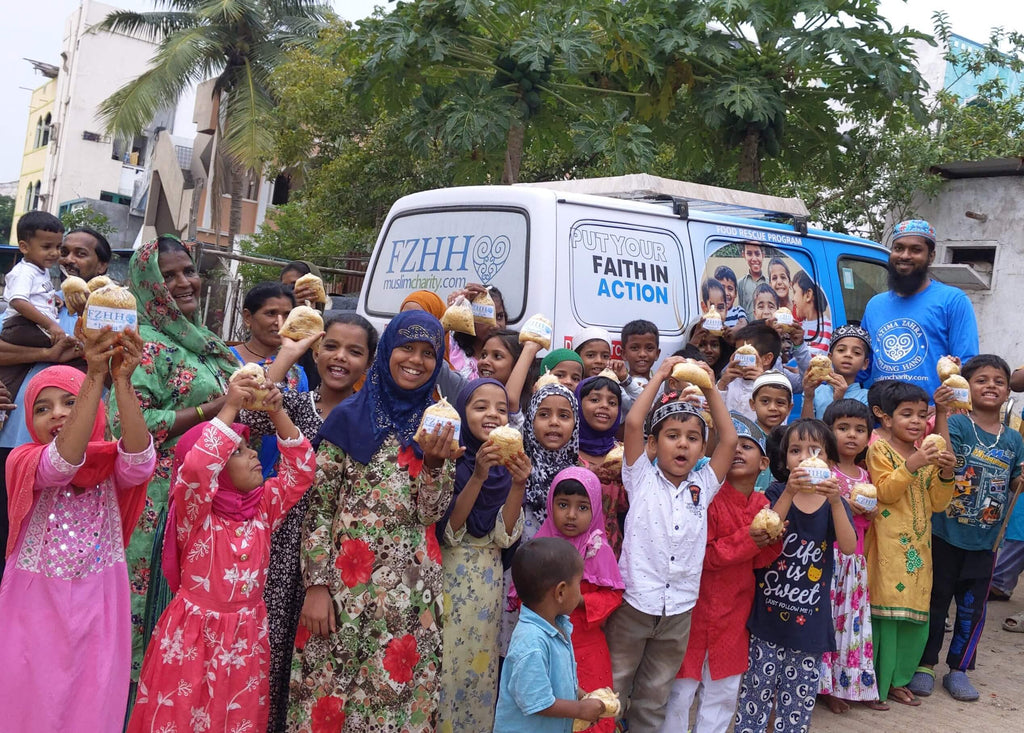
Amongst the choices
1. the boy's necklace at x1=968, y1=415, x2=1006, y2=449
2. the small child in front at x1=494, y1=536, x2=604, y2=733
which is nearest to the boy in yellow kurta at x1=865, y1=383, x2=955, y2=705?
the boy's necklace at x1=968, y1=415, x2=1006, y2=449

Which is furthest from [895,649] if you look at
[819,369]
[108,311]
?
[108,311]

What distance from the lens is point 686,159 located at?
10.6m

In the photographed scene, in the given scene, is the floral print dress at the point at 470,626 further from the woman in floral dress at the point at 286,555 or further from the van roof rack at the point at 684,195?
the van roof rack at the point at 684,195

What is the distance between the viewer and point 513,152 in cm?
970

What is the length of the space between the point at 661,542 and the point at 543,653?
0.93 m

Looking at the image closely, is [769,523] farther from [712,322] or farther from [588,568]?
[712,322]

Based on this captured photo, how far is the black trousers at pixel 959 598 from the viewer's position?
16.4ft

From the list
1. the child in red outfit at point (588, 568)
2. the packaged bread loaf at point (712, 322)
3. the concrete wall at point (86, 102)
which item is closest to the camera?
the child in red outfit at point (588, 568)

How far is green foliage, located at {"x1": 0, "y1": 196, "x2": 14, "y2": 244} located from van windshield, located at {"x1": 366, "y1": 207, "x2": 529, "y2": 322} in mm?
48973

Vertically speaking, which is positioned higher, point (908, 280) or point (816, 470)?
point (908, 280)

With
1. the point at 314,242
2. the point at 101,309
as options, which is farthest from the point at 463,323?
the point at 314,242

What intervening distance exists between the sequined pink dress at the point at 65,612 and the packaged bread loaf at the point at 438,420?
873 mm

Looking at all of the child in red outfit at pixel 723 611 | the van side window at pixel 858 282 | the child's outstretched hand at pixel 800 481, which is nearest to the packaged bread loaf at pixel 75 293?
the child in red outfit at pixel 723 611

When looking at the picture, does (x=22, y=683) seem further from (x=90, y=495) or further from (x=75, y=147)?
(x=75, y=147)
